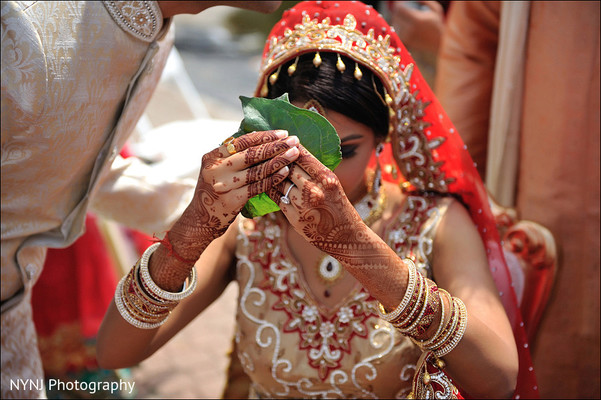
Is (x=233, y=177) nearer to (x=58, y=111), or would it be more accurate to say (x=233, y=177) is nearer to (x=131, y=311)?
(x=131, y=311)

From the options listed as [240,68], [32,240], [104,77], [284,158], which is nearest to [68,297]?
[32,240]

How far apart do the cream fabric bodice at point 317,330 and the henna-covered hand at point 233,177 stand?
0.47 m

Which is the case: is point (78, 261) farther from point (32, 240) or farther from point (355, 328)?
point (355, 328)

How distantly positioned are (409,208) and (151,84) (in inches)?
29.1

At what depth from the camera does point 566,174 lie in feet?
6.48

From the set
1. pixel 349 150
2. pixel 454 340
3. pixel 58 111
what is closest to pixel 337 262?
pixel 349 150

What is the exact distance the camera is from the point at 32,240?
1657mm

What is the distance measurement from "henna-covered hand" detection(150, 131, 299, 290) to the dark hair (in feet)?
1.24

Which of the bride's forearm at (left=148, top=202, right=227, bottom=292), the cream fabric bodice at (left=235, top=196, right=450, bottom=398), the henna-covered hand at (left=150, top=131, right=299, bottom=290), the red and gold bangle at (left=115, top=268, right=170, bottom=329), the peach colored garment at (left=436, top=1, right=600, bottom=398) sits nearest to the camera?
the henna-covered hand at (left=150, top=131, right=299, bottom=290)

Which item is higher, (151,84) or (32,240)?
(151,84)

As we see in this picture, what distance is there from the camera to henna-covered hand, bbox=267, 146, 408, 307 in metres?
1.09

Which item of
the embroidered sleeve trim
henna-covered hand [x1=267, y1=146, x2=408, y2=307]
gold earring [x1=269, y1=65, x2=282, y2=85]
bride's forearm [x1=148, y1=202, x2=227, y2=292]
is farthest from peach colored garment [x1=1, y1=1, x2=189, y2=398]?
henna-covered hand [x1=267, y1=146, x2=408, y2=307]

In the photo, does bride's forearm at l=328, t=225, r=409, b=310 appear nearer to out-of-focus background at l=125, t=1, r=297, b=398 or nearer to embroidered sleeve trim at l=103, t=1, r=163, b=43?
embroidered sleeve trim at l=103, t=1, r=163, b=43

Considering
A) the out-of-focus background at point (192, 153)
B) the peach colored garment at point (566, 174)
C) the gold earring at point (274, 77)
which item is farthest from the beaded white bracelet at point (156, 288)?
A: the peach colored garment at point (566, 174)
